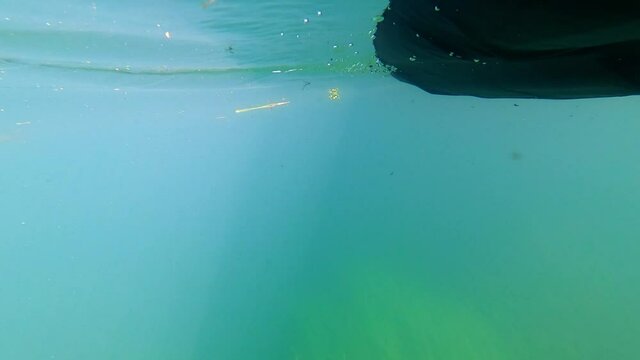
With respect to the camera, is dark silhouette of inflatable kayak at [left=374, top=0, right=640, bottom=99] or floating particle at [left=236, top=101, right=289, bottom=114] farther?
floating particle at [left=236, top=101, right=289, bottom=114]

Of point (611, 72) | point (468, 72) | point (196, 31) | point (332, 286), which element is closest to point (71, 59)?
point (196, 31)

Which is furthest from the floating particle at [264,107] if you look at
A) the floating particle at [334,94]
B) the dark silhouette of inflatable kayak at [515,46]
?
A: the dark silhouette of inflatable kayak at [515,46]

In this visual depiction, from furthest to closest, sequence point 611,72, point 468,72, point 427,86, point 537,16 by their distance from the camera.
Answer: point 427,86, point 468,72, point 611,72, point 537,16

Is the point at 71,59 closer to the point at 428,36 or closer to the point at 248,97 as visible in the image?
the point at 248,97

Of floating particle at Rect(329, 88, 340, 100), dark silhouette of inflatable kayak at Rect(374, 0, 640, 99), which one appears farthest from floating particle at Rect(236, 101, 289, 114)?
dark silhouette of inflatable kayak at Rect(374, 0, 640, 99)

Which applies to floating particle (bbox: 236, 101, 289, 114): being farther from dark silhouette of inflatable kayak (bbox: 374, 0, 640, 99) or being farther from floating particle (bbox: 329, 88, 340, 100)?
dark silhouette of inflatable kayak (bbox: 374, 0, 640, 99)

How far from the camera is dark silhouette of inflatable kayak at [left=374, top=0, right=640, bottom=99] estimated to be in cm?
67

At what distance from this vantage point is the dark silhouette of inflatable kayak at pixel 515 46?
2.19 feet

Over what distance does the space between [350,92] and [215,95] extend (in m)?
0.32

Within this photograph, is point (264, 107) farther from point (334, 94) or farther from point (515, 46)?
point (515, 46)

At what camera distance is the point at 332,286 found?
94cm

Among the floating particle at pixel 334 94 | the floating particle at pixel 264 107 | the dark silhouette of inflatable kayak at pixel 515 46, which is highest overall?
the dark silhouette of inflatable kayak at pixel 515 46

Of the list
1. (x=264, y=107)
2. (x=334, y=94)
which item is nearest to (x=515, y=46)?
(x=334, y=94)

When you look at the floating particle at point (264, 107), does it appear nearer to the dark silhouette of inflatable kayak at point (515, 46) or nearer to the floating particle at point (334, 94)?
the floating particle at point (334, 94)
